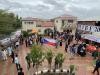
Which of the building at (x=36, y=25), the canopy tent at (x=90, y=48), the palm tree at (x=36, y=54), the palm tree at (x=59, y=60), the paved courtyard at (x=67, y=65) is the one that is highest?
the palm tree at (x=36, y=54)

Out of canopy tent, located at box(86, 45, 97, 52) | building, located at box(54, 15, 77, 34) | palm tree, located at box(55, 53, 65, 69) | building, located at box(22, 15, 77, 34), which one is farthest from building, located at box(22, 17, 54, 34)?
palm tree, located at box(55, 53, 65, 69)

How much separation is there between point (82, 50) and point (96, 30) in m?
2.59

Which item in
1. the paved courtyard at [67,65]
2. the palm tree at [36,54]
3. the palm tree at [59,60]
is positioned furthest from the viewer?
the paved courtyard at [67,65]

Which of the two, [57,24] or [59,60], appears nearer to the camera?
[59,60]

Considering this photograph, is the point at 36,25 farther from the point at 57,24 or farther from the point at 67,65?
the point at 67,65

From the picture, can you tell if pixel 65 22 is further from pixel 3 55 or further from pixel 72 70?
pixel 72 70

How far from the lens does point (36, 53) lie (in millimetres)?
19125

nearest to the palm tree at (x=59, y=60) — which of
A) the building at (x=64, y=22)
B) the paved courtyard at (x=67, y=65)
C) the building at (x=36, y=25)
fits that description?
the paved courtyard at (x=67, y=65)

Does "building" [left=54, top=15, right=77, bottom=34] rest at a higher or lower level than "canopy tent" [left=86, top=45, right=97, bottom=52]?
Result: lower

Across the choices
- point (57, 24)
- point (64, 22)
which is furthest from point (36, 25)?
point (64, 22)

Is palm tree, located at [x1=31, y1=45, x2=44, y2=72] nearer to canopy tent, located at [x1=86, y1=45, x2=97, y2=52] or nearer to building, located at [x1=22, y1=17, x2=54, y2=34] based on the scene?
canopy tent, located at [x1=86, y1=45, x2=97, y2=52]

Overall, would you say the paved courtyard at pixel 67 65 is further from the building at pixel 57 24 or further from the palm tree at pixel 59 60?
the building at pixel 57 24

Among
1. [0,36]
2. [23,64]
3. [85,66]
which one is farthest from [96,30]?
[0,36]

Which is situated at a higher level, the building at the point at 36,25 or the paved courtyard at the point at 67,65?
the paved courtyard at the point at 67,65
